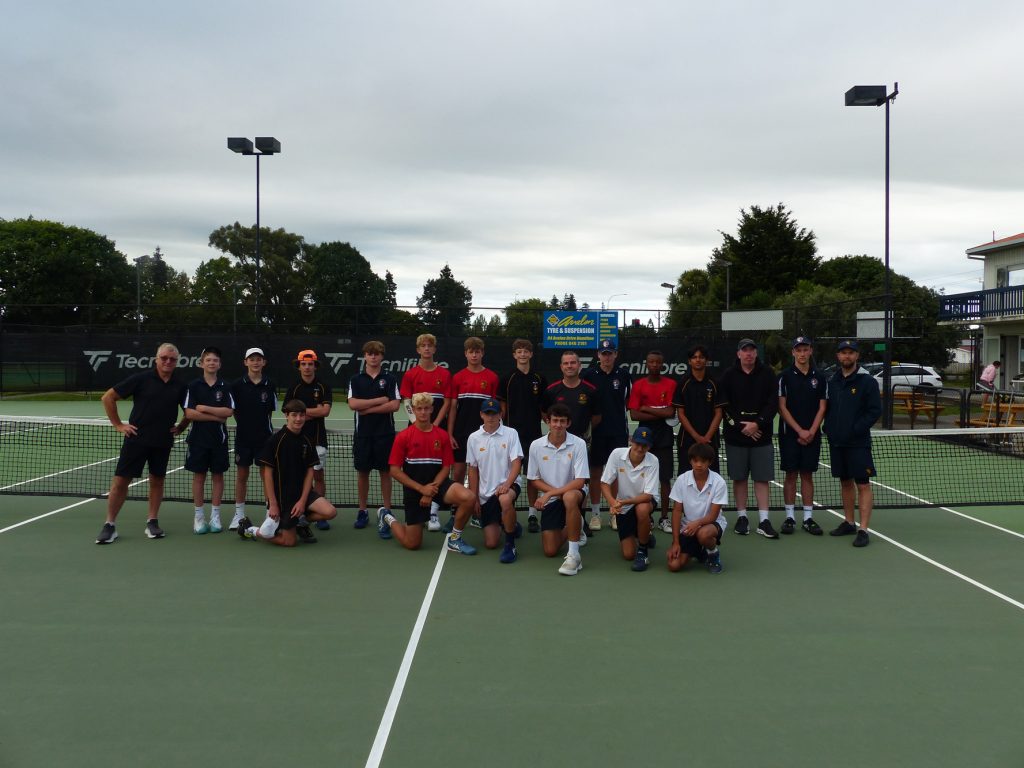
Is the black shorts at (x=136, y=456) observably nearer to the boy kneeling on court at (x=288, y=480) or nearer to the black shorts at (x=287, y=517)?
the boy kneeling on court at (x=288, y=480)

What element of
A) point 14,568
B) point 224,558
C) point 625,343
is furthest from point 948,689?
point 625,343

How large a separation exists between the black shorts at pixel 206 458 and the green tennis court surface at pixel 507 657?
0.73m

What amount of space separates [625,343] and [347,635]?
54.2ft

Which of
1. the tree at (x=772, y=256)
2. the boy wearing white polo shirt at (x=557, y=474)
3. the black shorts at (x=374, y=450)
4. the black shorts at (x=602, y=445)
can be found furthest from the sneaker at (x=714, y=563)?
the tree at (x=772, y=256)

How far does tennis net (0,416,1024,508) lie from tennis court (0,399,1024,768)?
2.05 metres

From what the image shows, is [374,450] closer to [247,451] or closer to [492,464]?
[247,451]

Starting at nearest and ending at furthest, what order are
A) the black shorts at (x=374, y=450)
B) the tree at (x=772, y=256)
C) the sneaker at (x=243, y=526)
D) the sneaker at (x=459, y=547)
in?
the sneaker at (x=459, y=547) → the sneaker at (x=243, y=526) → the black shorts at (x=374, y=450) → the tree at (x=772, y=256)

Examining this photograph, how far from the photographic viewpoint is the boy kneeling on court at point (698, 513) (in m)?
5.64

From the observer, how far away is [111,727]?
339cm

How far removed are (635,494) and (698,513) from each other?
1.60ft

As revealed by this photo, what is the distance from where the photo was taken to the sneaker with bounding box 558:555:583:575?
5633mm

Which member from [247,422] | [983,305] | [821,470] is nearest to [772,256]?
[983,305]

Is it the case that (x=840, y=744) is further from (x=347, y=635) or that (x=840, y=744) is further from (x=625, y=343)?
(x=625, y=343)

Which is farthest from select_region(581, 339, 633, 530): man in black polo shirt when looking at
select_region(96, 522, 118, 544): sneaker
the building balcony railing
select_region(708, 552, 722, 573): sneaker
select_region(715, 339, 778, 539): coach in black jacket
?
the building balcony railing
